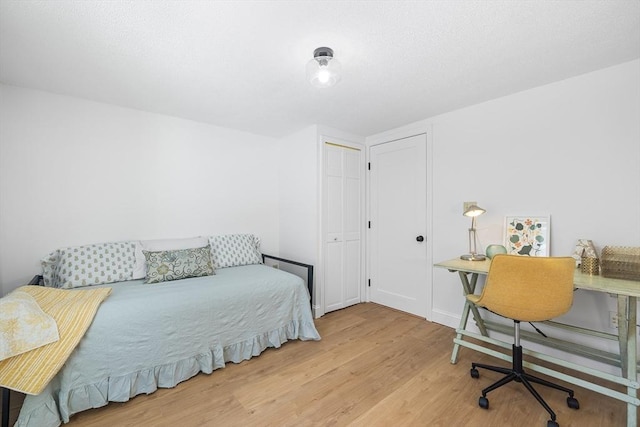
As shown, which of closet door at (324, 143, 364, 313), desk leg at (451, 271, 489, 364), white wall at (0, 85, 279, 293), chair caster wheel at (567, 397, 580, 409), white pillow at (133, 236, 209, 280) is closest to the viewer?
chair caster wheel at (567, 397, 580, 409)

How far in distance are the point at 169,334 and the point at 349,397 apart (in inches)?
51.8

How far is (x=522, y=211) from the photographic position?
235 cm

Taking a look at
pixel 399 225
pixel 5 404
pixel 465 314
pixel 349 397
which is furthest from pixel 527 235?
pixel 5 404

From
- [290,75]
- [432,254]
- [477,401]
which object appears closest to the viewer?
[477,401]

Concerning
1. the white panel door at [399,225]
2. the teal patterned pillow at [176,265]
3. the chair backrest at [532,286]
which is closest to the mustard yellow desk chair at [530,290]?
the chair backrest at [532,286]

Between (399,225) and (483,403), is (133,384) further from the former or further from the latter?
(399,225)

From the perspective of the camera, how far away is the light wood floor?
1.58 metres

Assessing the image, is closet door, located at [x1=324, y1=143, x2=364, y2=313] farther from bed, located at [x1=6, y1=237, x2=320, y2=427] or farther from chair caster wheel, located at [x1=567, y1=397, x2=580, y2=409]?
chair caster wheel, located at [x1=567, y1=397, x2=580, y2=409]

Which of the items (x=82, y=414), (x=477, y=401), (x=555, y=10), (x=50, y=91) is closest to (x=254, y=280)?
(x=82, y=414)

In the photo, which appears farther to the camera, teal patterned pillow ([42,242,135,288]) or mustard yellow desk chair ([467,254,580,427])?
teal patterned pillow ([42,242,135,288])

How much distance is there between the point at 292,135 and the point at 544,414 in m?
3.43

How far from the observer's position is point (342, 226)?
3379 millimetres

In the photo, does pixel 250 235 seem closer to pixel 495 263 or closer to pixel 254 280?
pixel 254 280

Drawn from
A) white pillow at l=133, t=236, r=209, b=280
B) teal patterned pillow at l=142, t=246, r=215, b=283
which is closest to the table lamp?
teal patterned pillow at l=142, t=246, r=215, b=283
